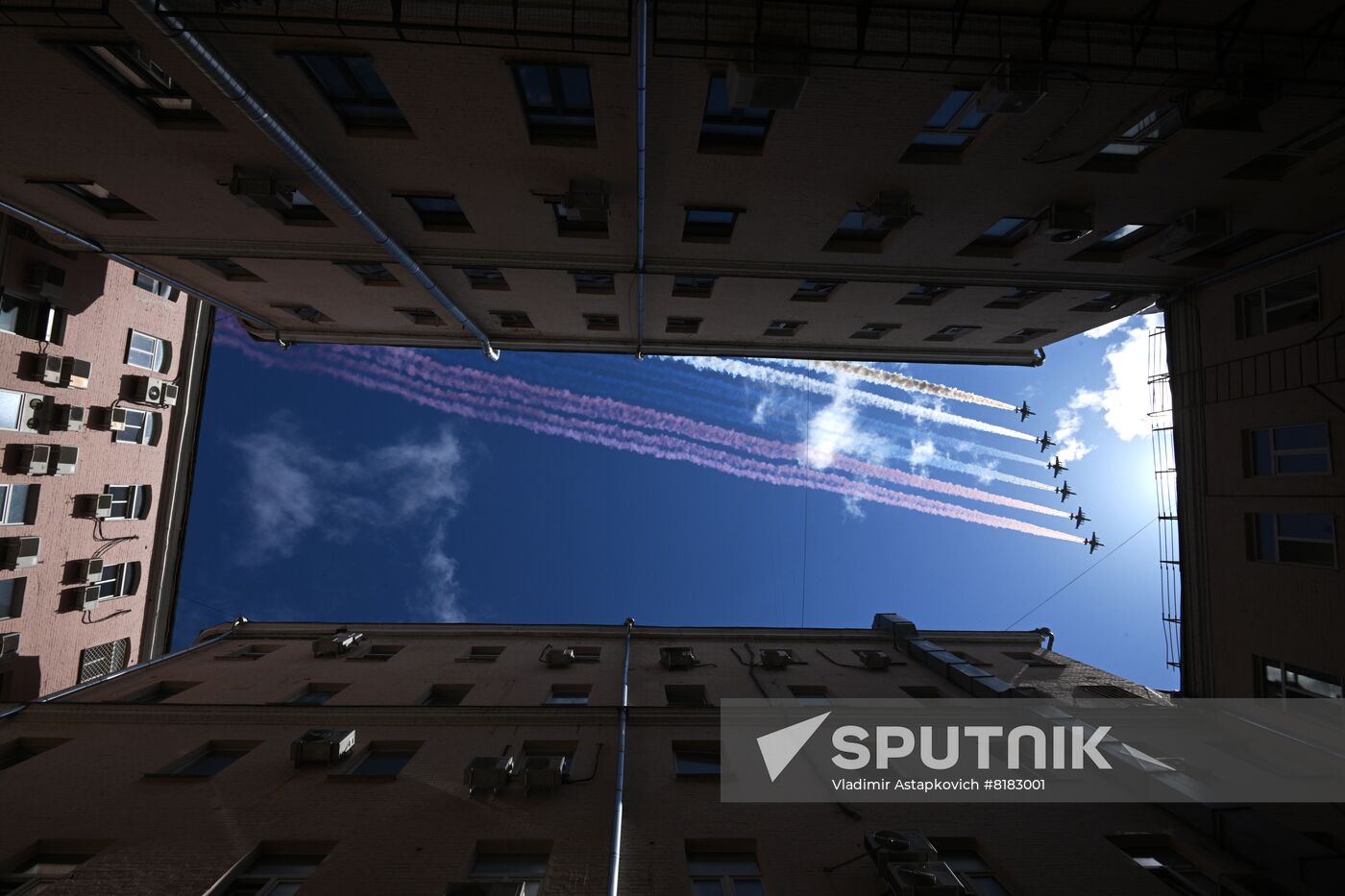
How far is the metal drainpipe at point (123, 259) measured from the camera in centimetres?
1389

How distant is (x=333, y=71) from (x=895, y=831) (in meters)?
16.8

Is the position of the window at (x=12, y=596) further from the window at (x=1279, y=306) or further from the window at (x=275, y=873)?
the window at (x=1279, y=306)

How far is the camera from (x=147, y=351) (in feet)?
70.9

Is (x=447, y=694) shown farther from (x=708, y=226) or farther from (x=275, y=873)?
(x=708, y=226)

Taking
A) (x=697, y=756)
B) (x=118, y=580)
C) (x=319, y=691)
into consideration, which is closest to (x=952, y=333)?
(x=697, y=756)

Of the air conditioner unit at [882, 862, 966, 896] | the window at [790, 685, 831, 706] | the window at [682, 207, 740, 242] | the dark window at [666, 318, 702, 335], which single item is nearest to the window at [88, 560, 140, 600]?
the dark window at [666, 318, 702, 335]

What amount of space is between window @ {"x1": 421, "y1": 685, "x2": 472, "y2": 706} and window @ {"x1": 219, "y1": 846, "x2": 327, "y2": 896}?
18.5 feet

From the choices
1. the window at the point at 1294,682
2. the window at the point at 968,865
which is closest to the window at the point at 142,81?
the window at the point at 968,865

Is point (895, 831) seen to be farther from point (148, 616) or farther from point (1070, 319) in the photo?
point (148, 616)

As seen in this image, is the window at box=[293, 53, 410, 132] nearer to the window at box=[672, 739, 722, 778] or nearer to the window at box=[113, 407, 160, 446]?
the window at box=[672, 739, 722, 778]

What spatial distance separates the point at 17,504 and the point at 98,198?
33.6 ft

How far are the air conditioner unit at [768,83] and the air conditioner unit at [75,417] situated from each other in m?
22.3

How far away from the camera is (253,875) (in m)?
9.27

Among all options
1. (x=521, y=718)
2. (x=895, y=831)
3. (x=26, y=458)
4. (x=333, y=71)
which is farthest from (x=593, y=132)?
(x=26, y=458)
